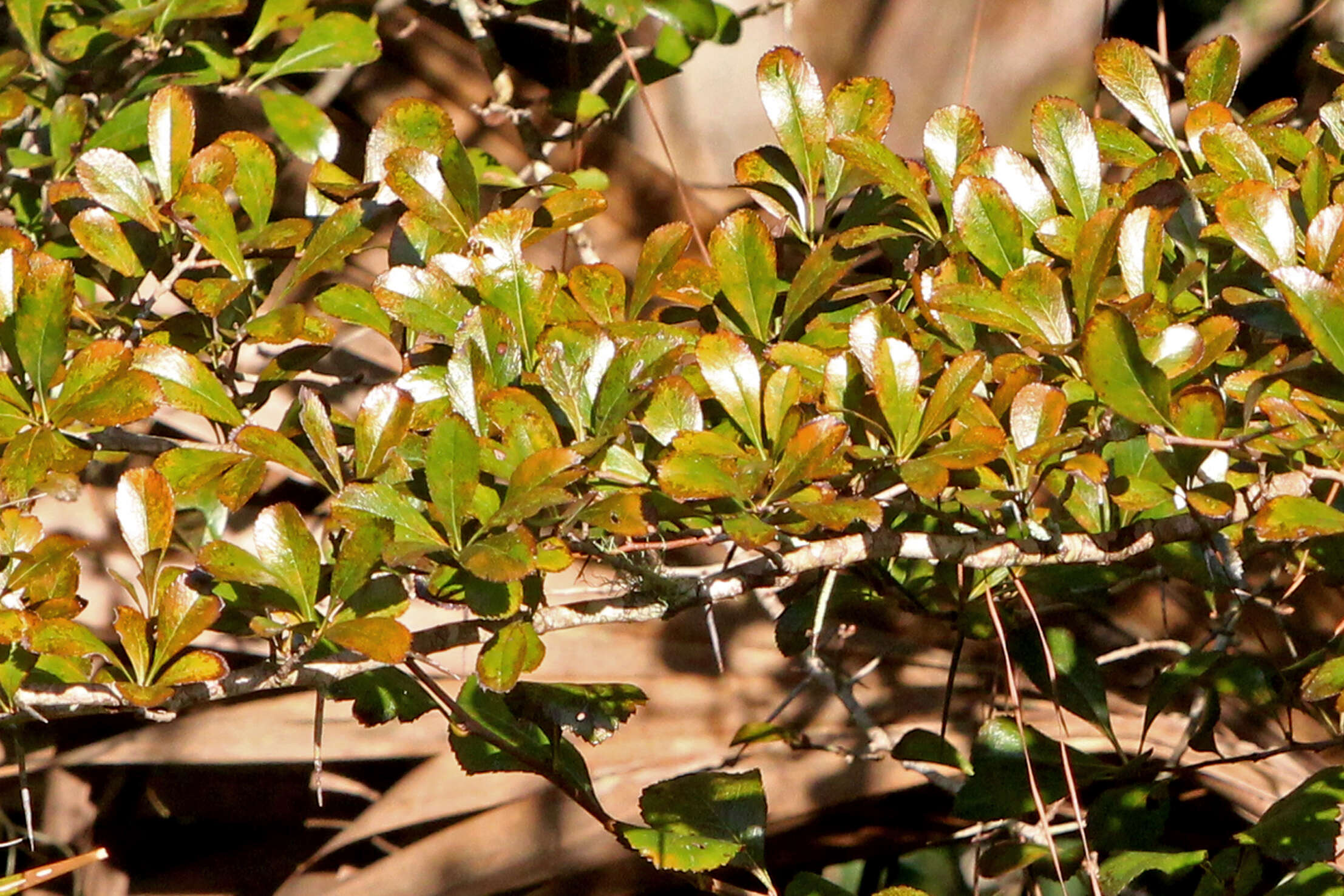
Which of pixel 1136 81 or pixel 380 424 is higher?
pixel 1136 81

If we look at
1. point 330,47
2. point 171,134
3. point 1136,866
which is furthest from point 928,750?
point 330,47

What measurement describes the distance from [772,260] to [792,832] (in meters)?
0.74

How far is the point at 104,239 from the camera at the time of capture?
776mm

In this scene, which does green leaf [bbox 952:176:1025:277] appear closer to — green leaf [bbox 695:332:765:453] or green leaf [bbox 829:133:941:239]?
green leaf [bbox 829:133:941:239]

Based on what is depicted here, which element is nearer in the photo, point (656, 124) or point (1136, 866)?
point (1136, 866)

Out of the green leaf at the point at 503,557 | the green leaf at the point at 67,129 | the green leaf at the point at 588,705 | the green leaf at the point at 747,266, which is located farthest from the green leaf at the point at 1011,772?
the green leaf at the point at 67,129

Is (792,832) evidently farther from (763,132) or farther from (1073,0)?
(1073,0)

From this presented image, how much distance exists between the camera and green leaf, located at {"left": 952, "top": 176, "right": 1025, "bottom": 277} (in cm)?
70

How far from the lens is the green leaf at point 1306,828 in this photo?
31.1 inches

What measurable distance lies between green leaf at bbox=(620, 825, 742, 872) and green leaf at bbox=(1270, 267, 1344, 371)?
437 millimetres

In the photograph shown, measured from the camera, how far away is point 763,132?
1.65 m

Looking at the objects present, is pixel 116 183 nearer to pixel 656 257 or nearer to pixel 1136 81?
pixel 656 257

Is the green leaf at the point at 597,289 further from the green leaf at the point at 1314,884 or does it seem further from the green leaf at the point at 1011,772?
the green leaf at the point at 1314,884

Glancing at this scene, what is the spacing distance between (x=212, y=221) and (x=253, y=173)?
0.08 m
